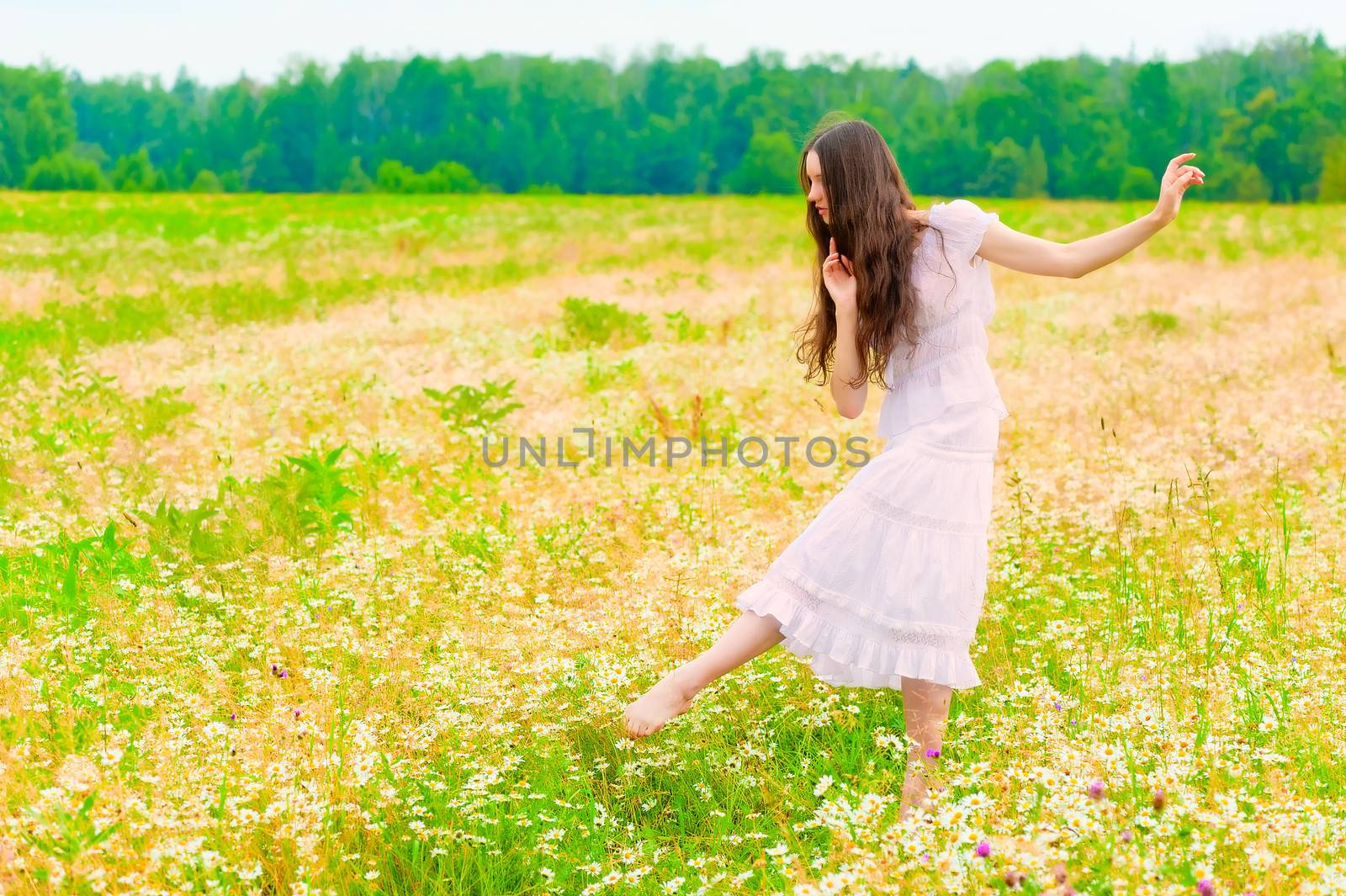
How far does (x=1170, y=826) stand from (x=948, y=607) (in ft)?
2.97

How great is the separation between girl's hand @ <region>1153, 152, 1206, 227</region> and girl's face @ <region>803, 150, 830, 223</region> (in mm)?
997

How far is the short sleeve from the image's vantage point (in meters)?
3.65

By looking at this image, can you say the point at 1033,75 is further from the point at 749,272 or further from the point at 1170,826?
the point at 1170,826

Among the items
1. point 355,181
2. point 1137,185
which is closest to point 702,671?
point 1137,185

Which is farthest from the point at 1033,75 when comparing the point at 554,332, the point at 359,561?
the point at 359,561

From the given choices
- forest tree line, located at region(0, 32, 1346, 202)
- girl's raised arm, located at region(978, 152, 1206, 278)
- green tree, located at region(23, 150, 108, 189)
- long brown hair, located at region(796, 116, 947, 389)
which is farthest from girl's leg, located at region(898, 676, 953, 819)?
green tree, located at region(23, 150, 108, 189)

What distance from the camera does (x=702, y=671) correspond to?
12.3 ft

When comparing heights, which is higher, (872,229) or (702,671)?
(872,229)

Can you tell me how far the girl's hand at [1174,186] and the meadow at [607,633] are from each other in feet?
5.28

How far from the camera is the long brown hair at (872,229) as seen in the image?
3646 millimetres

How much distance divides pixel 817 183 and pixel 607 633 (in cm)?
202

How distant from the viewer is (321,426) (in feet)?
27.7

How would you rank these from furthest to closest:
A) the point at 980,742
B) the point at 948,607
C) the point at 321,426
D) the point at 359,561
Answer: the point at 321,426 → the point at 359,561 → the point at 980,742 → the point at 948,607

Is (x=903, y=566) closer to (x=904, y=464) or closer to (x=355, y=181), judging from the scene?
(x=904, y=464)
